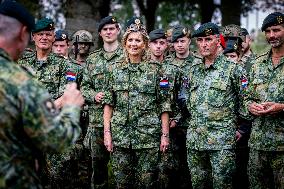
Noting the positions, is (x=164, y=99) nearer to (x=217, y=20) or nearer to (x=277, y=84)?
(x=277, y=84)

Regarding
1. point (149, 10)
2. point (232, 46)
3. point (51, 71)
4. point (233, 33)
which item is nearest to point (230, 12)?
point (149, 10)

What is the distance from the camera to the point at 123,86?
18.5ft

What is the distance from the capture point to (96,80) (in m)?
6.75

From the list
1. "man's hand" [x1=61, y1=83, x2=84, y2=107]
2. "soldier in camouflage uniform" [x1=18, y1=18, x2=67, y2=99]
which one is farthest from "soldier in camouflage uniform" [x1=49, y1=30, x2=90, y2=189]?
"man's hand" [x1=61, y1=83, x2=84, y2=107]

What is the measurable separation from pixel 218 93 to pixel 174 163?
1.77m

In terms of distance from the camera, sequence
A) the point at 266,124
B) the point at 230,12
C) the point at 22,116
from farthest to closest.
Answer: the point at 230,12 → the point at 266,124 → the point at 22,116

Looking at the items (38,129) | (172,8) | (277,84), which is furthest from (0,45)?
(172,8)

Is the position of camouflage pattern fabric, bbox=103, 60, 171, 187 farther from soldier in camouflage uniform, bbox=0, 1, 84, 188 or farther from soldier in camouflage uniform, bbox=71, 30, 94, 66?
soldier in camouflage uniform, bbox=0, 1, 84, 188

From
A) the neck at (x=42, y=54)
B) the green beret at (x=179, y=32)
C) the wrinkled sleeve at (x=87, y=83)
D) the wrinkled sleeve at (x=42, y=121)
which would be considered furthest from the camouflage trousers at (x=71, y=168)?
the wrinkled sleeve at (x=42, y=121)

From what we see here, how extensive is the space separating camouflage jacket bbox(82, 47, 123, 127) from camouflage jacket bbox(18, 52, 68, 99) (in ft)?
1.77

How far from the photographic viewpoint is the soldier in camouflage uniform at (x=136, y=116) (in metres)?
5.53

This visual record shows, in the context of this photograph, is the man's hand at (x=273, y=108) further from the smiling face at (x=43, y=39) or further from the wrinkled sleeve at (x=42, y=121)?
the smiling face at (x=43, y=39)

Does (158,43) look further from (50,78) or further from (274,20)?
(274,20)

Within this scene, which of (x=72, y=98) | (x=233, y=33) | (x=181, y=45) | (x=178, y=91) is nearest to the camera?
(x=72, y=98)
